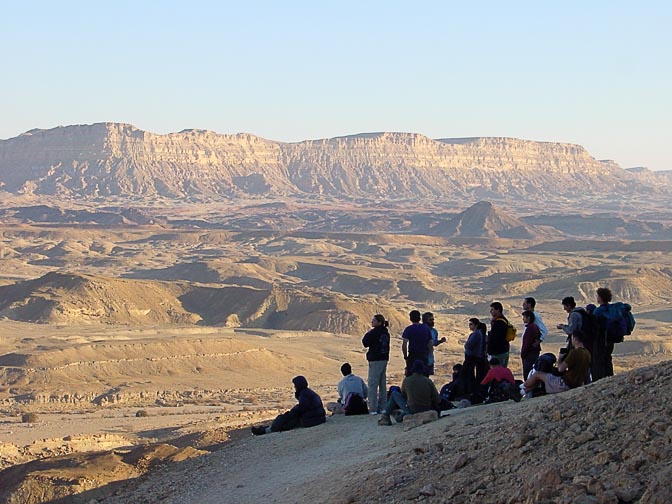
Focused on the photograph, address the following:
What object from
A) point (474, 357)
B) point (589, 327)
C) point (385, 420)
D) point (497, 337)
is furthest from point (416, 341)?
point (589, 327)

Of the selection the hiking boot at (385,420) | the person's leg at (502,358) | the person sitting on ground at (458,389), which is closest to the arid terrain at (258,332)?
the hiking boot at (385,420)

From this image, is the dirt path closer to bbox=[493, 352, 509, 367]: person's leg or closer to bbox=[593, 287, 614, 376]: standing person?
bbox=[493, 352, 509, 367]: person's leg

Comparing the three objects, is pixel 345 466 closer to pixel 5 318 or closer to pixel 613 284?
pixel 5 318

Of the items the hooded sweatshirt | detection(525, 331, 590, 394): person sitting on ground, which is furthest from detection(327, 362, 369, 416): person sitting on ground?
detection(525, 331, 590, 394): person sitting on ground

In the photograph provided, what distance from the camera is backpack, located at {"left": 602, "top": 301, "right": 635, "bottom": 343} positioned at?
12.4 m

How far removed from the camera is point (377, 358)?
14344 millimetres

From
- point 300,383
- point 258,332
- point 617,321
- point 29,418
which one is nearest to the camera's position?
point 617,321

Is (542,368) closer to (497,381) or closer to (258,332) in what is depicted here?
(497,381)

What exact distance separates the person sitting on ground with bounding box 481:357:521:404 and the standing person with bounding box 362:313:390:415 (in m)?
1.45

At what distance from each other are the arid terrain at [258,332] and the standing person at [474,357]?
117 cm

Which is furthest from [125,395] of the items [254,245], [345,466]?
[254,245]

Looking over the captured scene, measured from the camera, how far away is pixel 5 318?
2120 inches

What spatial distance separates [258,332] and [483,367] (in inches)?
1561

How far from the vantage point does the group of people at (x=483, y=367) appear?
12.4 meters
